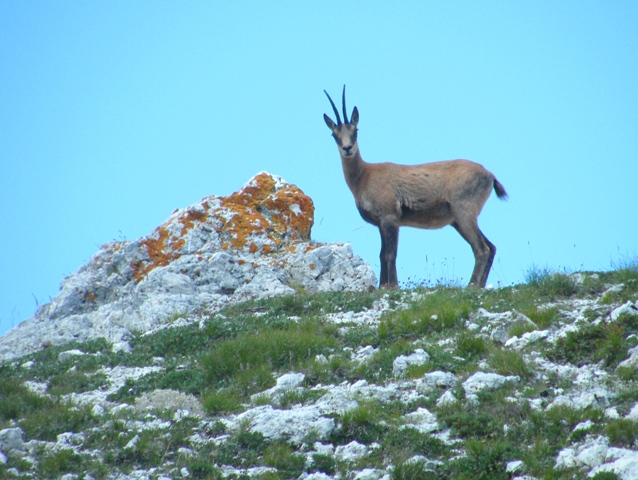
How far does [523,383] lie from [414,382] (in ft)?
3.49

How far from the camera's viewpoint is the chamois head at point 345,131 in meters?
14.8

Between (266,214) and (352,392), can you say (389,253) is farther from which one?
(352,392)

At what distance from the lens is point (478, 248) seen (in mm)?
13906

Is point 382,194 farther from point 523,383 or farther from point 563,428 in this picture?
point 563,428

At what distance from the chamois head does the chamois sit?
0.10ft

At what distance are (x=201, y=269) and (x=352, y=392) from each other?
19.9 ft

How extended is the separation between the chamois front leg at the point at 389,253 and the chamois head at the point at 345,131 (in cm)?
168

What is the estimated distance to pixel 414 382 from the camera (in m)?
7.95

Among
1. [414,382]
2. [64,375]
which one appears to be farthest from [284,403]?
[64,375]

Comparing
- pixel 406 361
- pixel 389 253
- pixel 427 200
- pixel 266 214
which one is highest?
pixel 266 214

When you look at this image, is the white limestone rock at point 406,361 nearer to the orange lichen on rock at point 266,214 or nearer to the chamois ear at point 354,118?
the orange lichen on rock at point 266,214

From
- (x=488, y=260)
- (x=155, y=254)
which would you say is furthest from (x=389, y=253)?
(x=155, y=254)

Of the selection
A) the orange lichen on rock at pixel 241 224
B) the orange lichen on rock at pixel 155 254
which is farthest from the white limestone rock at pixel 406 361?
the orange lichen on rock at pixel 155 254

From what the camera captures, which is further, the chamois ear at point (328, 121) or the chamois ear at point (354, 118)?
the chamois ear at point (328, 121)
